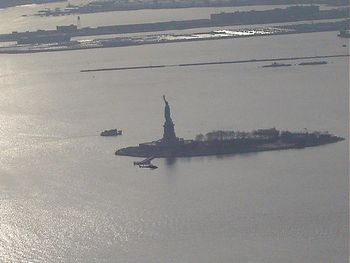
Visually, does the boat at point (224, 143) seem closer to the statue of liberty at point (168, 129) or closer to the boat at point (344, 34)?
the statue of liberty at point (168, 129)

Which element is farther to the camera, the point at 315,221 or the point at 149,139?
the point at 149,139

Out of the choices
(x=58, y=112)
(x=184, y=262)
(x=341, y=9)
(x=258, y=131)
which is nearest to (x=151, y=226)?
(x=184, y=262)

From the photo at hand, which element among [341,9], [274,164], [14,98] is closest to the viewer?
[274,164]

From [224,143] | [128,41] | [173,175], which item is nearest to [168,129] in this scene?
[224,143]

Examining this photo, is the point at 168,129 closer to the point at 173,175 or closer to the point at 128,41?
the point at 173,175

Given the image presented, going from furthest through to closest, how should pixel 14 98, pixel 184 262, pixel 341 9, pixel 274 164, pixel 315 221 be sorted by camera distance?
1. pixel 341 9
2. pixel 14 98
3. pixel 274 164
4. pixel 315 221
5. pixel 184 262

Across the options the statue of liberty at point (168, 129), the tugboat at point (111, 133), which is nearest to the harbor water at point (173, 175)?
the tugboat at point (111, 133)

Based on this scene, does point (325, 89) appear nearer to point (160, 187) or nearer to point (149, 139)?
point (149, 139)

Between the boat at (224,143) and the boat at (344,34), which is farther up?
the boat at (224,143)

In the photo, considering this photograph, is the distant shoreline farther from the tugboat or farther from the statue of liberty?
the statue of liberty
